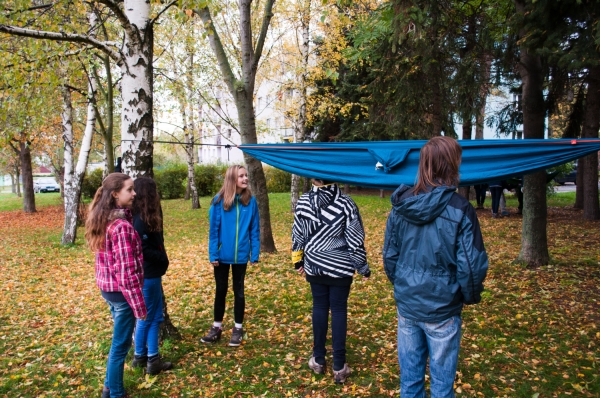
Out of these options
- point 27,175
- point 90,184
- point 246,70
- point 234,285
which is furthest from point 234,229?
point 90,184

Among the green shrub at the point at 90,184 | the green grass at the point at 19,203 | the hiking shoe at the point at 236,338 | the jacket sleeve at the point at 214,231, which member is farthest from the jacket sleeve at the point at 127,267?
the green shrub at the point at 90,184

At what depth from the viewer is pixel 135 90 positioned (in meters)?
4.03

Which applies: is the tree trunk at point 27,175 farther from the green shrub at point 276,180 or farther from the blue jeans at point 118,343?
the blue jeans at point 118,343

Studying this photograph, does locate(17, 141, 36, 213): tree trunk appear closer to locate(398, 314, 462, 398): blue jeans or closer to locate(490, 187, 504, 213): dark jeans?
locate(490, 187, 504, 213): dark jeans

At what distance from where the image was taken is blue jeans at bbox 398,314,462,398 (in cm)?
235

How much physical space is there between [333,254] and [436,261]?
111 centimetres

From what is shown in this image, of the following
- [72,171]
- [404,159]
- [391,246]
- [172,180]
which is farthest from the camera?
[172,180]

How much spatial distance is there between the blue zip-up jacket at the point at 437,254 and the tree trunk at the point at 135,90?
260cm

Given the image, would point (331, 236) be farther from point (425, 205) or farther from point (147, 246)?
point (147, 246)

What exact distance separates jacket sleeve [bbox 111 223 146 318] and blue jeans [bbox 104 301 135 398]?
4.7 inches

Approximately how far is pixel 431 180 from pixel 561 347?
2.65 m

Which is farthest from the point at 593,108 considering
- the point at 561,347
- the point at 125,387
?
the point at 125,387

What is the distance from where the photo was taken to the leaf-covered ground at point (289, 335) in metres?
3.43

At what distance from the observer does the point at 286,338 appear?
172 inches
